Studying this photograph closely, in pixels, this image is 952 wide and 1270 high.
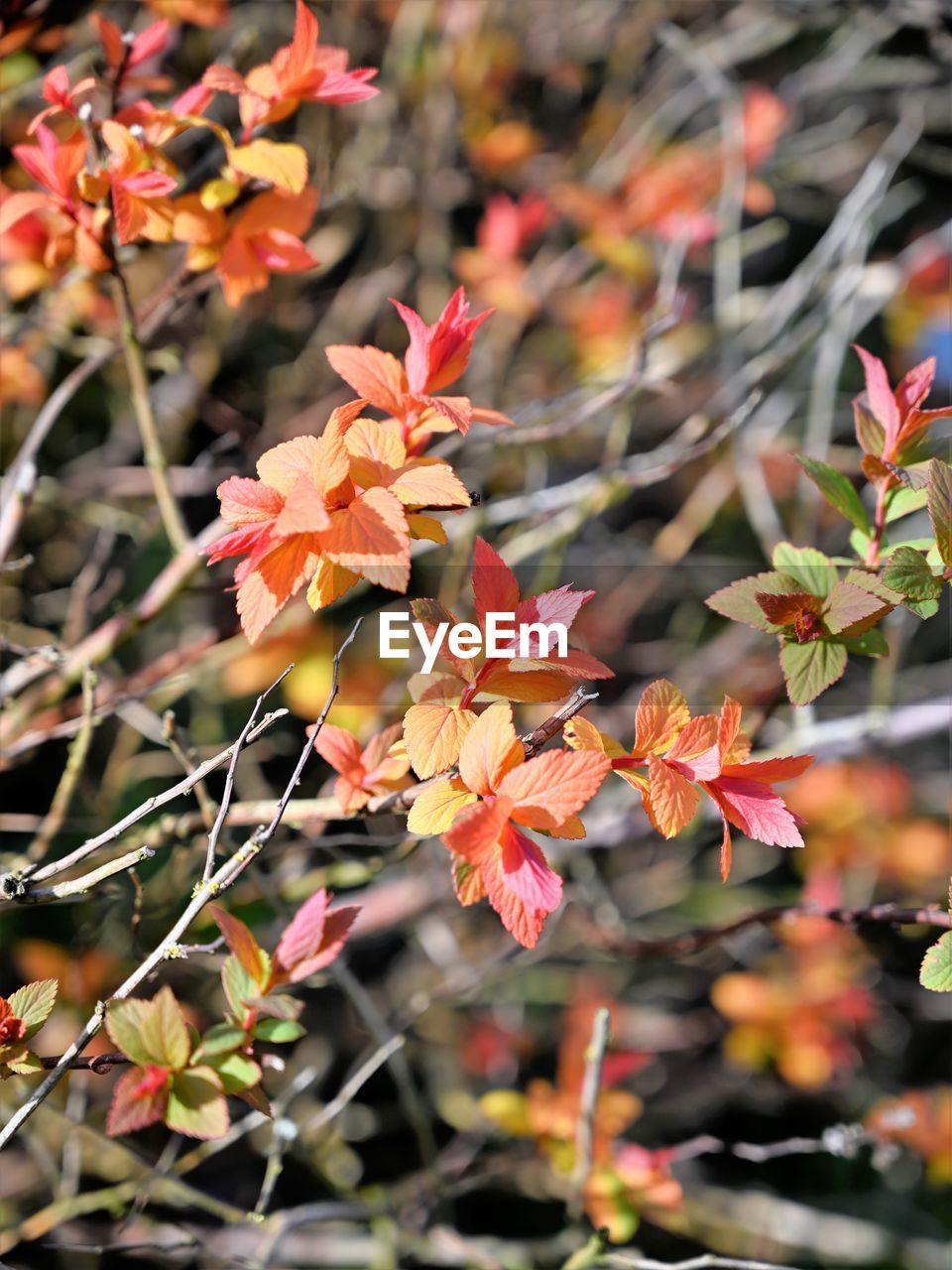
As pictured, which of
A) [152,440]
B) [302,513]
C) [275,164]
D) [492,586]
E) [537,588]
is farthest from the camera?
[537,588]

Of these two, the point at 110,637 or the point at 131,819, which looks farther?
the point at 110,637

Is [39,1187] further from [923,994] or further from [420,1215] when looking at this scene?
[923,994]

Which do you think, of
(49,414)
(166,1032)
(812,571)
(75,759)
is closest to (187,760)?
(75,759)

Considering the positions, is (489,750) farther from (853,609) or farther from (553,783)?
(853,609)

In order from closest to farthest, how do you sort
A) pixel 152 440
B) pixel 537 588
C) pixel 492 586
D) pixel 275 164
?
pixel 492 586 < pixel 275 164 < pixel 152 440 < pixel 537 588

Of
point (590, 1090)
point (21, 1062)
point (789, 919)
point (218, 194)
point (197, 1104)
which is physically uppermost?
point (218, 194)

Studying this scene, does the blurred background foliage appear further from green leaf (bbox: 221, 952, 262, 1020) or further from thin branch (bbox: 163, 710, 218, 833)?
green leaf (bbox: 221, 952, 262, 1020)

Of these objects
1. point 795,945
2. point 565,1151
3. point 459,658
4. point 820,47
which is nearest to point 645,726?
point 459,658
